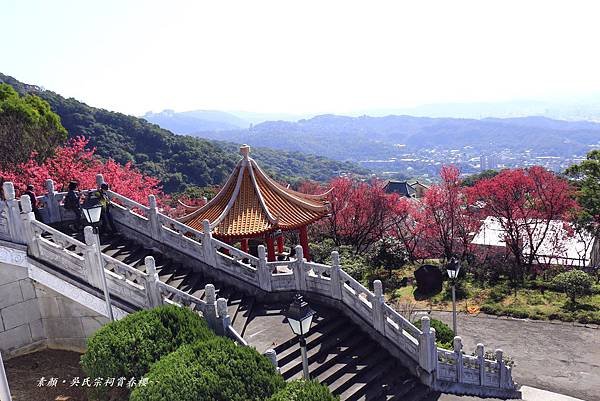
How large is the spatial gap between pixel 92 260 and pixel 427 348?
8280 millimetres

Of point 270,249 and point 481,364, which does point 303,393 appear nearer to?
point 481,364

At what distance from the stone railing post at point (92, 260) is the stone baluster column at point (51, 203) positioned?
509 cm

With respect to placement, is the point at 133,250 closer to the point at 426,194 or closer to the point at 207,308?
the point at 207,308

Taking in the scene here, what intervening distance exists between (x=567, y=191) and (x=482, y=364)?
56.5 feet

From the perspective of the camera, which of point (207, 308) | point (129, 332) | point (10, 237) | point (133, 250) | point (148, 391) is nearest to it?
point (148, 391)

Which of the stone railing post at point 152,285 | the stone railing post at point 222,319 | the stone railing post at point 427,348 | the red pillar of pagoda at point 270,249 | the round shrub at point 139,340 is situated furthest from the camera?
the red pillar of pagoda at point 270,249

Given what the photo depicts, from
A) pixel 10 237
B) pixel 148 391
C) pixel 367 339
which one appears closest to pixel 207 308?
pixel 148 391

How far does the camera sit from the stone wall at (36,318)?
38.4 ft

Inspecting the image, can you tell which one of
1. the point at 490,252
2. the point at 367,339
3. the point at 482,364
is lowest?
the point at 490,252

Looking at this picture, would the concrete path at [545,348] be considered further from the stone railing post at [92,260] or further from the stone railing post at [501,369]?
the stone railing post at [92,260]

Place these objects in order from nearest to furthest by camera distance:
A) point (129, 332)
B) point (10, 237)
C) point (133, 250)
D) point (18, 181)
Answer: point (129, 332), point (10, 237), point (133, 250), point (18, 181)

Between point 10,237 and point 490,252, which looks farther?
point 490,252

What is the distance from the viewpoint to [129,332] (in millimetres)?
8992

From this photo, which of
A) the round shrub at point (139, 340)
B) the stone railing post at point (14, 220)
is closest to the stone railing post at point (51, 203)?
the stone railing post at point (14, 220)
